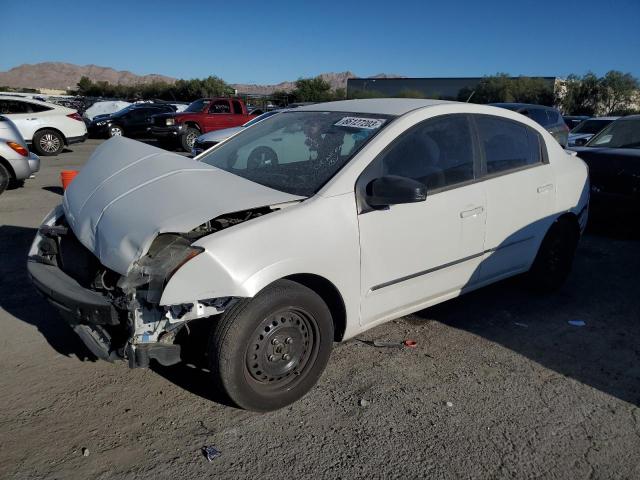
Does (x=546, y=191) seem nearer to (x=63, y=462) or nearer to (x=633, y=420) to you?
(x=633, y=420)

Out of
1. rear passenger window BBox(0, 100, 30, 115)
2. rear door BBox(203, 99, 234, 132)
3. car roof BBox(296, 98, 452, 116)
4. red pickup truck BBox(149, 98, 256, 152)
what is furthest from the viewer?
rear door BBox(203, 99, 234, 132)

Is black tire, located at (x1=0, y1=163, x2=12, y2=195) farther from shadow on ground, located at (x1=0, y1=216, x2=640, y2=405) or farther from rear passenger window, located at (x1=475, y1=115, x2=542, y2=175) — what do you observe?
rear passenger window, located at (x1=475, y1=115, x2=542, y2=175)

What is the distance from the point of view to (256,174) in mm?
3590

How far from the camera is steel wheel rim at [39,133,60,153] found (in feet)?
48.4

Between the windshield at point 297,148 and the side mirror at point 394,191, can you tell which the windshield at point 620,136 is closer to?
the windshield at point 297,148

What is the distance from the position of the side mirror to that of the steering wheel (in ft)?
3.02

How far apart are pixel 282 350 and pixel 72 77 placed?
126 metres

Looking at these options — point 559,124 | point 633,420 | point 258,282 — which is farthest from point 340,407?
point 559,124

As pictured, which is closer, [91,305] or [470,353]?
[91,305]

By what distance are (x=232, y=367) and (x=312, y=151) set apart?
160cm

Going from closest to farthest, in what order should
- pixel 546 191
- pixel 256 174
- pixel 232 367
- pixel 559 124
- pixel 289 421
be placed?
1. pixel 232 367
2. pixel 289 421
3. pixel 256 174
4. pixel 546 191
5. pixel 559 124

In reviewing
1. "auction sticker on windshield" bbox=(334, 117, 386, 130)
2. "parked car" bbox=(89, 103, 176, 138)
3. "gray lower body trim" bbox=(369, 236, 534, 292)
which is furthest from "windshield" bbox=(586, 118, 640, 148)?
"parked car" bbox=(89, 103, 176, 138)

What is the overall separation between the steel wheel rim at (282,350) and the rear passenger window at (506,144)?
1.89m

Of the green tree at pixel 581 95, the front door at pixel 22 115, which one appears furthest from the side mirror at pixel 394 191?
the green tree at pixel 581 95
